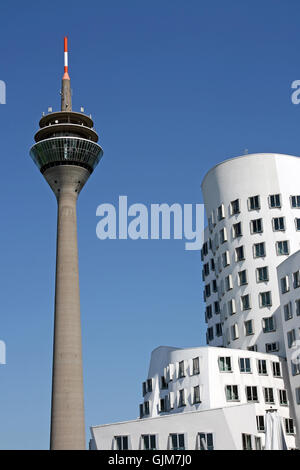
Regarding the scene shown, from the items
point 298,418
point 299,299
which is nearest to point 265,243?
point 299,299

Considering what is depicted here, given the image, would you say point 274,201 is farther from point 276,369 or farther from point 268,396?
point 268,396

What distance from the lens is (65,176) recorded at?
3051 inches

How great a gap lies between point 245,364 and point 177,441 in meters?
11.1

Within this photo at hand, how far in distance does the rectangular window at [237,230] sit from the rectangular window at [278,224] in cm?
341

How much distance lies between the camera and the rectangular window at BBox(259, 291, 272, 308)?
234 feet

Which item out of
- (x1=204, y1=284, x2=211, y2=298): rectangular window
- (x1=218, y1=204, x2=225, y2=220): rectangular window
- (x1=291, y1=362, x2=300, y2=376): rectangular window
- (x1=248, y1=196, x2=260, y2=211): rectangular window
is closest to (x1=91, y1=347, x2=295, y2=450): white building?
(x1=291, y1=362, x2=300, y2=376): rectangular window

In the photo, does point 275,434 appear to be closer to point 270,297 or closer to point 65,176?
point 270,297

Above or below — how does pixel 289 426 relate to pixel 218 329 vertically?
below

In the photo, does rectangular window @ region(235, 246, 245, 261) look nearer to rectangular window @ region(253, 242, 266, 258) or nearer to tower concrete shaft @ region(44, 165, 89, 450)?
rectangular window @ region(253, 242, 266, 258)

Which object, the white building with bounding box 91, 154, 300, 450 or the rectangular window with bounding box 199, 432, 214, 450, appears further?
the white building with bounding box 91, 154, 300, 450

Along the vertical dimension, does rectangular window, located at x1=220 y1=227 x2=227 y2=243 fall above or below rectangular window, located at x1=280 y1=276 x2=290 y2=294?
above

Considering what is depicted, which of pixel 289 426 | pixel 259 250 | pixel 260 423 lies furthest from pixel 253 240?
pixel 260 423

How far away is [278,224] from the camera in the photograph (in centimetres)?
7306
